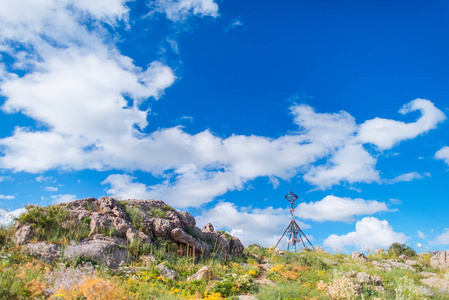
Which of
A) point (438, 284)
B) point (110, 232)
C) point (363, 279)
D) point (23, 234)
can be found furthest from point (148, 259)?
point (438, 284)

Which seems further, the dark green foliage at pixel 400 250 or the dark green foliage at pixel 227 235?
the dark green foliage at pixel 400 250

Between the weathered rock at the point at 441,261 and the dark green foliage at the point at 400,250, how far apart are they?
4.04 m

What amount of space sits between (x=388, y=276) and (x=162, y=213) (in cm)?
1101

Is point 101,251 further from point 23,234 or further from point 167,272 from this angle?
point 23,234

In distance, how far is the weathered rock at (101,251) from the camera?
1101 cm

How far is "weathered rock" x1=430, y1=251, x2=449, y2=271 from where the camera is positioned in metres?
20.5

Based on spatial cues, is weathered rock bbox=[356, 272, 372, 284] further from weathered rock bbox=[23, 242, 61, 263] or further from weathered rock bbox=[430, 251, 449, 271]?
weathered rock bbox=[430, 251, 449, 271]

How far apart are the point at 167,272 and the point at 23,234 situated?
17.8ft

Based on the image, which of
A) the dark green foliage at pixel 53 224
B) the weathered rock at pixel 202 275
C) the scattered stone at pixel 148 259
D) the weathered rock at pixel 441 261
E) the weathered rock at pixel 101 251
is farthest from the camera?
the weathered rock at pixel 441 261

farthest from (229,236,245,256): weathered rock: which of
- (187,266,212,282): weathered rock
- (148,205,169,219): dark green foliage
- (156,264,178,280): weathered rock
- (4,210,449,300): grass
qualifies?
(156,264,178,280): weathered rock

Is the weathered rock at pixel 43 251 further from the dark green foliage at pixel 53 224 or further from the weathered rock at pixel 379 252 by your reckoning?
the weathered rock at pixel 379 252

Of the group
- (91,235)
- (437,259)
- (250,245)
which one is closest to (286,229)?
(250,245)

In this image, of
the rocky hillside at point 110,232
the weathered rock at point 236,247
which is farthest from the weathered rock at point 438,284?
the rocky hillside at point 110,232

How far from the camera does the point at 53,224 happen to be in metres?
12.5
